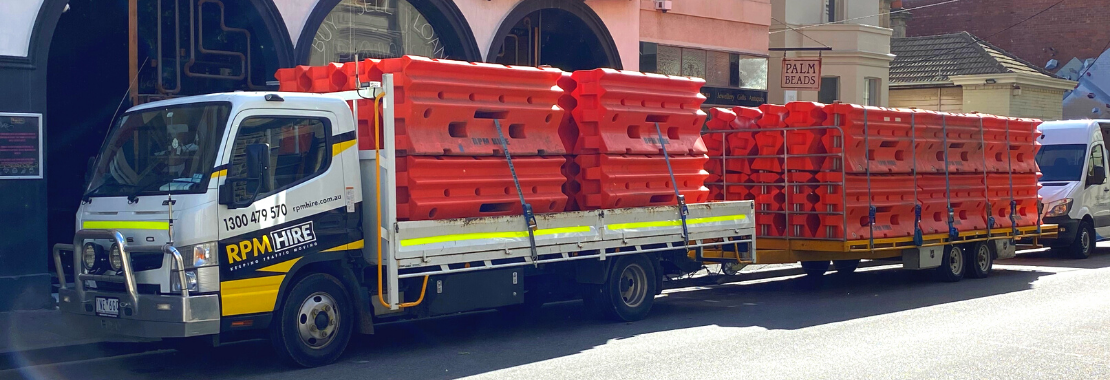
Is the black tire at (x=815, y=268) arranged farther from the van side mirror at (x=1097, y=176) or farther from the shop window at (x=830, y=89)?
the shop window at (x=830, y=89)

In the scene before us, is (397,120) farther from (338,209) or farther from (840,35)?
(840,35)

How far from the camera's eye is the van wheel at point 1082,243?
1970cm

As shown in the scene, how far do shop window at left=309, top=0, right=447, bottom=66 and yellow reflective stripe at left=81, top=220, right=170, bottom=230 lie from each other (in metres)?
6.57

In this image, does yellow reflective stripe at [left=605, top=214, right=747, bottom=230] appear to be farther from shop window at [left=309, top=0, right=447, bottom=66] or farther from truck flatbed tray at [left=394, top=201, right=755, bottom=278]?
shop window at [left=309, top=0, right=447, bottom=66]

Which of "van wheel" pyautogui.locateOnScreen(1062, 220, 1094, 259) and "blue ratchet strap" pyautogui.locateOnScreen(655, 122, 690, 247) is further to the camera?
"van wheel" pyautogui.locateOnScreen(1062, 220, 1094, 259)

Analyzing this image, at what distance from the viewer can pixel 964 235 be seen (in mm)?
15742

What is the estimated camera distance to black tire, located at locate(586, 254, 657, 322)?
11.3 meters

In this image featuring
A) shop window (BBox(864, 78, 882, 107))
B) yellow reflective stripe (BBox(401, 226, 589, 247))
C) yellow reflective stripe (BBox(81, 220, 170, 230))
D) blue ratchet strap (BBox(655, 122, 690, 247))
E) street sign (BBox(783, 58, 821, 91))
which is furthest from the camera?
shop window (BBox(864, 78, 882, 107))

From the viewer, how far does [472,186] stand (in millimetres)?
9953

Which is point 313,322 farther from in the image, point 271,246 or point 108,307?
point 108,307

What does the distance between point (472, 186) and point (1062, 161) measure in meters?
14.6

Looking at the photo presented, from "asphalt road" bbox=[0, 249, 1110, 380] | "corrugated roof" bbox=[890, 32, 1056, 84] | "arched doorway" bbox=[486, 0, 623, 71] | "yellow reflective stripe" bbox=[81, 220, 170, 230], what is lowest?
"asphalt road" bbox=[0, 249, 1110, 380]

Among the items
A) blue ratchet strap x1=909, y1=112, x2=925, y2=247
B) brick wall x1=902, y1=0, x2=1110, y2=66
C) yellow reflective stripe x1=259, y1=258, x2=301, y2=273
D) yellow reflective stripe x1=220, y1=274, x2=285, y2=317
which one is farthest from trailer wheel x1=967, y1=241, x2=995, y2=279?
brick wall x1=902, y1=0, x2=1110, y2=66

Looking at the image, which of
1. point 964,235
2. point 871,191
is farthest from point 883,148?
point 964,235
